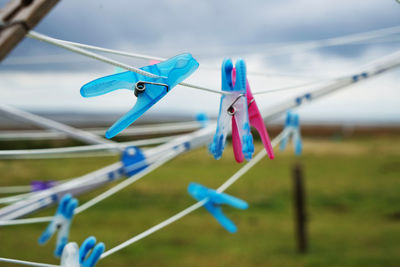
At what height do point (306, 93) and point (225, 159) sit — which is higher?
point (306, 93)

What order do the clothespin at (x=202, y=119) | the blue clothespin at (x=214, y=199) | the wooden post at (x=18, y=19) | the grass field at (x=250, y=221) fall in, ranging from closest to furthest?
the wooden post at (x=18, y=19)
the blue clothespin at (x=214, y=199)
the clothespin at (x=202, y=119)
the grass field at (x=250, y=221)

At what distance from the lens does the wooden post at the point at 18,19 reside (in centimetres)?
60

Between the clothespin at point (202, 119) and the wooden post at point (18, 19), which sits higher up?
the wooden post at point (18, 19)

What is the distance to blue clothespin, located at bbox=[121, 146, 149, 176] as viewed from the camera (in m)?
Result: 1.43

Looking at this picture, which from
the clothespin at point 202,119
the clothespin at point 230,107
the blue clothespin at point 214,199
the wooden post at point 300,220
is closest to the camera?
the clothespin at point 230,107

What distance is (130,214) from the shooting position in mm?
4629

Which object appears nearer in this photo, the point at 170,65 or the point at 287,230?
the point at 170,65

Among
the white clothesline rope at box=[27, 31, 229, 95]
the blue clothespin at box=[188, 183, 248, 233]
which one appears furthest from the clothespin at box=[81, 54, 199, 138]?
the blue clothespin at box=[188, 183, 248, 233]

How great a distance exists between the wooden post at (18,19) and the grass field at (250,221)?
8.83ft

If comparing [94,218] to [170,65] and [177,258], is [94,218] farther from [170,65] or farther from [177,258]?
[170,65]

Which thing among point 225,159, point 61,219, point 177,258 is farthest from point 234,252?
point 225,159

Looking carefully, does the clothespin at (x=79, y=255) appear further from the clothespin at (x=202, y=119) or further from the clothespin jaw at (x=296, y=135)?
the clothespin jaw at (x=296, y=135)

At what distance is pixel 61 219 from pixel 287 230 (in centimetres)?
307

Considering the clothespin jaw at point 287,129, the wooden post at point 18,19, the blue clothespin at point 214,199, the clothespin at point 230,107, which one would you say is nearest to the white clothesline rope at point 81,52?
the wooden post at point 18,19
